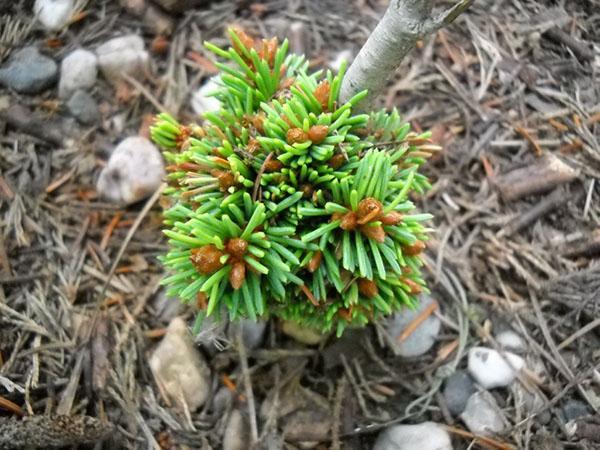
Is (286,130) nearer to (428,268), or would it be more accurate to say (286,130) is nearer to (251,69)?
(251,69)

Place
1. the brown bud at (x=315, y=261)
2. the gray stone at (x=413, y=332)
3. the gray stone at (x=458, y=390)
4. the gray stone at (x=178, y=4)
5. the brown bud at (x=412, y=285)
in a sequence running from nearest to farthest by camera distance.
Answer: the brown bud at (x=315, y=261), the brown bud at (x=412, y=285), the gray stone at (x=458, y=390), the gray stone at (x=413, y=332), the gray stone at (x=178, y=4)

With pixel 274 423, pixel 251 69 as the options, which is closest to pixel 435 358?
pixel 274 423

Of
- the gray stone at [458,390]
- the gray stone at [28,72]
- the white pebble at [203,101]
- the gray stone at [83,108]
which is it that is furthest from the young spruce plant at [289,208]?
the gray stone at [28,72]

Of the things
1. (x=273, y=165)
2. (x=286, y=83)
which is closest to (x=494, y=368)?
(x=273, y=165)

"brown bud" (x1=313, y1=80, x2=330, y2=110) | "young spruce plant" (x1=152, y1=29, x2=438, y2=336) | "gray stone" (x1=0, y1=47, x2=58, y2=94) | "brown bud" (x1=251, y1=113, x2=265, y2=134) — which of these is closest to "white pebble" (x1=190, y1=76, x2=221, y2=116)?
"gray stone" (x1=0, y1=47, x2=58, y2=94)

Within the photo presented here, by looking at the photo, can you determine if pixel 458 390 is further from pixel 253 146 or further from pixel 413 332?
pixel 253 146

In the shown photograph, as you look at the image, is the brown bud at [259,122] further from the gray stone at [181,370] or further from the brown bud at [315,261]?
the gray stone at [181,370]
